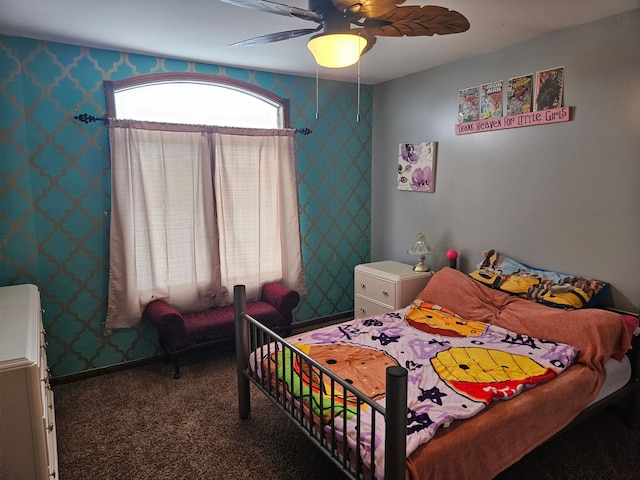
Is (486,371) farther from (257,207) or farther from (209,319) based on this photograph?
(257,207)

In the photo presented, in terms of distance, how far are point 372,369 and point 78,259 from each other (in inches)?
92.1

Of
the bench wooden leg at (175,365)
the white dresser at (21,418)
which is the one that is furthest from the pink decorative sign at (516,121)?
the white dresser at (21,418)

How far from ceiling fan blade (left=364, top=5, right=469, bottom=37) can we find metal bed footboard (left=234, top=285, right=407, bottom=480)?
4.69ft

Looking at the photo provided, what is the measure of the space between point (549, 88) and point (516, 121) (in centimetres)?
29

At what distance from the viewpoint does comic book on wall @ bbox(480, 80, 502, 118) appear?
126 inches

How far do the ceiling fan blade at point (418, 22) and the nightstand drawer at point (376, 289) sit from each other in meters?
2.14

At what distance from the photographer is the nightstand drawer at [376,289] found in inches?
143

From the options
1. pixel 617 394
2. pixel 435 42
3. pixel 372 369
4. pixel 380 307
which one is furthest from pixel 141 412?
pixel 435 42

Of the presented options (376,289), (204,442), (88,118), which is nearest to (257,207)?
(376,289)

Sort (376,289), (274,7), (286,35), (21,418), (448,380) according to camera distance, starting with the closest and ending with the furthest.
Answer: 1. (21,418)
2. (274,7)
3. (286,35)
4. (448,380)
5. (376,289)

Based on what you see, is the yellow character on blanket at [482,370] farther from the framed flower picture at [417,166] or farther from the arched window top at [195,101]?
the arched window top at [195,101]

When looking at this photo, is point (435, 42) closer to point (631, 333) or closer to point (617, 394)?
point (631, 333)

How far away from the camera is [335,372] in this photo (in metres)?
2.25

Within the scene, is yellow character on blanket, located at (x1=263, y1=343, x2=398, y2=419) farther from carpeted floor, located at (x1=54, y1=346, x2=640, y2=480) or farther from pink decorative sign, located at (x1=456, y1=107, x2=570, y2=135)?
pink decorative sign, located at (x1=456, y1=107, x2=570, y2=135)
